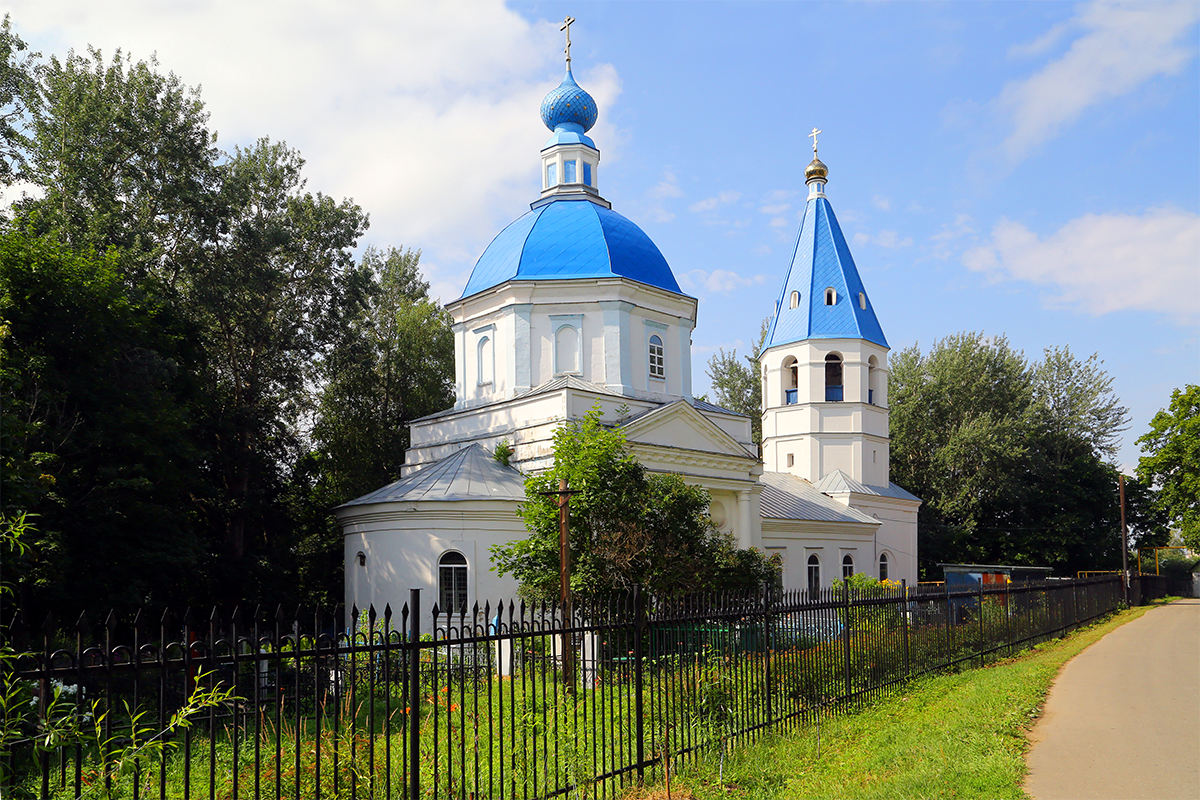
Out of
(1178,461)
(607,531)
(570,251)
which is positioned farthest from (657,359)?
(1178,461)

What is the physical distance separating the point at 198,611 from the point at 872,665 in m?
19.0

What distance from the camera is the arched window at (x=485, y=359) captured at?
24.9 m

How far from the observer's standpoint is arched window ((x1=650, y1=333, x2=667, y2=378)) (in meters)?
24.9

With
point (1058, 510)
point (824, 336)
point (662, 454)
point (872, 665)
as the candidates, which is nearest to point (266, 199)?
point (662, 454)

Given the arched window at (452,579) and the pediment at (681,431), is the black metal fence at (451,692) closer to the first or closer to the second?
the arched window at (452,579)

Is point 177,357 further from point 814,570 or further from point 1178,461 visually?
point 1178,461

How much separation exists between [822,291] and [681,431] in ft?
48.5

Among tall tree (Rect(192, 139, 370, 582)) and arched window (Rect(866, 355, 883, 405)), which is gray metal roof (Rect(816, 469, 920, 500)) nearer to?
arched window (Rect(866, 355, 883, 405))

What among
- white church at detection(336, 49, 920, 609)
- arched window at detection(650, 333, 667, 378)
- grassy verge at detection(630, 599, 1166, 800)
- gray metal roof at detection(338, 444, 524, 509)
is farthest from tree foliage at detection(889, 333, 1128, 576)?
grassy verge at detection(630, 599, 1166, 800)

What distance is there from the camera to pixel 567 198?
26875 mm

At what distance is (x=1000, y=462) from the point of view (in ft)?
137

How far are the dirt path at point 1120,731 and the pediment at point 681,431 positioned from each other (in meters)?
9.87

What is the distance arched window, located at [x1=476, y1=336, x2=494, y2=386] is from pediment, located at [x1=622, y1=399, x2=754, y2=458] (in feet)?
19.5

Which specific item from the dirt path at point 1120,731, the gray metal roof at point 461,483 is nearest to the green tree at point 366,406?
the gray metal roof at point 461,483
